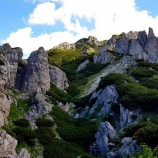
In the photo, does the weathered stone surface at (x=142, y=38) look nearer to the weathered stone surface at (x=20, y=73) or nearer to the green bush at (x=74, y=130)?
the weathered stone surface at (x=20, y=73)

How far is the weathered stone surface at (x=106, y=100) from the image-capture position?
67.9m

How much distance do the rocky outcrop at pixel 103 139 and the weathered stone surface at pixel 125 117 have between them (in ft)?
16.8

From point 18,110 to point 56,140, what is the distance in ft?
28.8

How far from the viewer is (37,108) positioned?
62469 mm

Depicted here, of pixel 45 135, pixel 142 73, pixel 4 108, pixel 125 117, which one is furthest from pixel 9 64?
pixel 142 73

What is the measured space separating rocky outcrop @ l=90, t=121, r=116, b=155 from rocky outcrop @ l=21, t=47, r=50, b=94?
61.7ft

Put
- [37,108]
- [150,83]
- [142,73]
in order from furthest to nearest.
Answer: [142,73] < [150,83] < [37,108]

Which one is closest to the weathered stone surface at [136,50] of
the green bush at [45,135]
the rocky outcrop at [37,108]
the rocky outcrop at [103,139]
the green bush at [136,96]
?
the green bush at [136,96]

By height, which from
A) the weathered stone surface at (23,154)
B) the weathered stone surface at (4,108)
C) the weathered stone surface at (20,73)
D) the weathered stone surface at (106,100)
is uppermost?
the weathered stone surface at (20,73)

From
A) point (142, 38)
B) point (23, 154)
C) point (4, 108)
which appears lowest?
point (23, 154)

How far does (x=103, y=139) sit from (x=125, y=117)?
902cm

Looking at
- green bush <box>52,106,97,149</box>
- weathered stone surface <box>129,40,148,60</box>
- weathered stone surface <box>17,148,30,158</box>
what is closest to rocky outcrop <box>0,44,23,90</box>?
green bush <box>52,106,97,149</box>

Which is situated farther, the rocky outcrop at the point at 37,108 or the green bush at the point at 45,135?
the rocky outcrop at the point at 37,108

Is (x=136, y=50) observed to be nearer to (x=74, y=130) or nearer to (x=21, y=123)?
(x=74, y=130)
